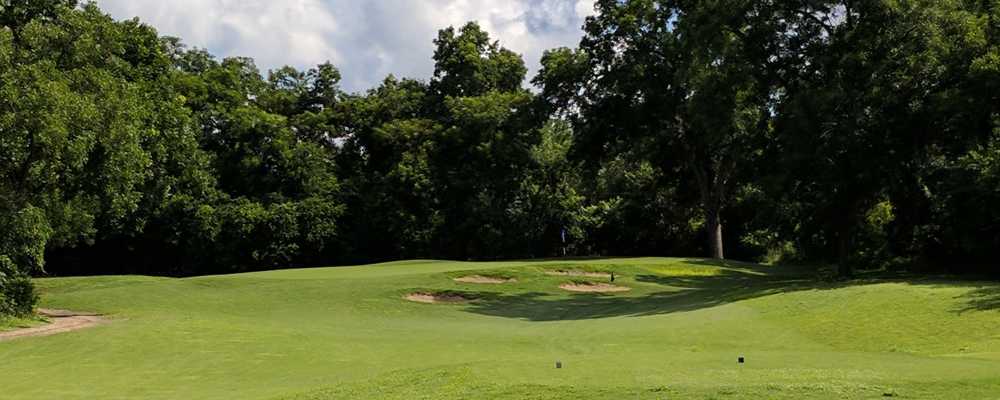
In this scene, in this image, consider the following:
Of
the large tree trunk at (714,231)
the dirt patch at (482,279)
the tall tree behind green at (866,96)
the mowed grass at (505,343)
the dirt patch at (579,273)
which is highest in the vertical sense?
the tall tree behind green at (866,96)

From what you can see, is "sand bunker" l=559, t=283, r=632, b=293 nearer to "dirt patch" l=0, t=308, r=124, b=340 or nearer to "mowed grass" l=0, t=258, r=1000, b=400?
"mowed grass" l=0, t=258, r=1000, b=400

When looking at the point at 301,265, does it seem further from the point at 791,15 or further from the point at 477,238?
the point at 791,15

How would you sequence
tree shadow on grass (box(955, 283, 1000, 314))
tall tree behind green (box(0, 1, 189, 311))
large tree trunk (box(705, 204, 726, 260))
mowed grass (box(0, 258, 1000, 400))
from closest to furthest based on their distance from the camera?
1. mowed grass (box(0, 258, 1000, 400))
2. tree shadow on grass (box(955, 283, 1000, 314))
3. tall tree behind green (box(0, 1, 189, 311))
4. large tree trunk (box(705, 204, 726, 260))

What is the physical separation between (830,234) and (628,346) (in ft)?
52.7

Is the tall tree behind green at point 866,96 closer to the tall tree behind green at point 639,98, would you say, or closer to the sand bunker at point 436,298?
the tall tree behind green at point 639,98

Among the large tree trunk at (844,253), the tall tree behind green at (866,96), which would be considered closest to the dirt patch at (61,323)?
the tall tree behind green at (866,96)

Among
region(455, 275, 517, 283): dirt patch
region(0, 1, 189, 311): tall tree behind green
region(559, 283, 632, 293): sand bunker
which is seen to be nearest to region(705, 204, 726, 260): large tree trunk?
region(559, 283, 632, 293): sand bunker

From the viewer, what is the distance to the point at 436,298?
85.8ft

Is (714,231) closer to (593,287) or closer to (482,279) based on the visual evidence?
(593,287)

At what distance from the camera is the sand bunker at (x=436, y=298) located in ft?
83.6

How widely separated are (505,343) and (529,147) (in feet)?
104

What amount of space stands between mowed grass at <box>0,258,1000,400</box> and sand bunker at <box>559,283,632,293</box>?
1.54m

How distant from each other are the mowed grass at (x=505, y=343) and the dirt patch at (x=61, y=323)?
749mm

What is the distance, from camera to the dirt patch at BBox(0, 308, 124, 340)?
1697 centimetres
